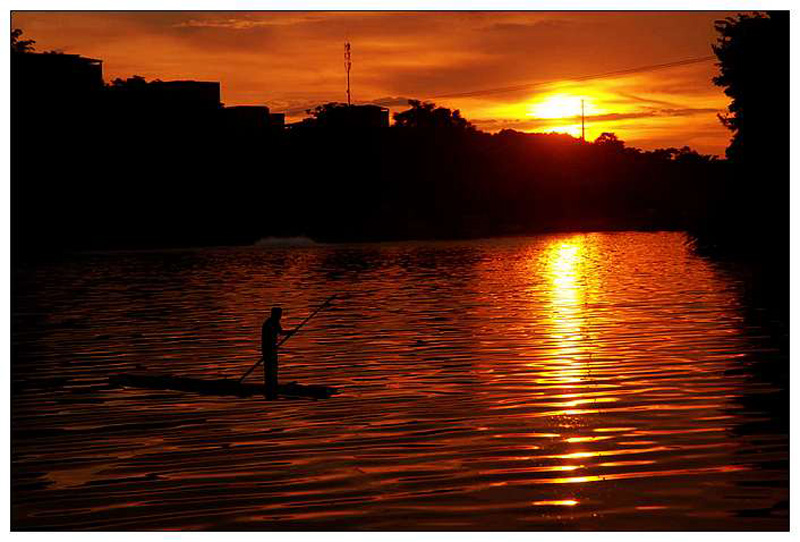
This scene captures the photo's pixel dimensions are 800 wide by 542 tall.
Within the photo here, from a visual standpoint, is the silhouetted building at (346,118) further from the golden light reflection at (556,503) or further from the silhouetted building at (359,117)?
the golden light reflection at (556,503)

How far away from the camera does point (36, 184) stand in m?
112

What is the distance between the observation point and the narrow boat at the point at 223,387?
18.8 metres

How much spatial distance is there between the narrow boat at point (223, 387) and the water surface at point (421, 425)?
26 centimetres

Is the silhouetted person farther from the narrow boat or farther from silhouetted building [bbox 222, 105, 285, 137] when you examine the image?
silhouetted building [bbox 222, 105, 285, 137]

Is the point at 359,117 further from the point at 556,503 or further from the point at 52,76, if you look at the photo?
the point at 556,503

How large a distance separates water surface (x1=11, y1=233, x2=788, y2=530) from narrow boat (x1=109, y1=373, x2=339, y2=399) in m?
0.26

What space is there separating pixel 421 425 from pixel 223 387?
12.3 ft

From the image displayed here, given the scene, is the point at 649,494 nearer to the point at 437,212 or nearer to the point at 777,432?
the point at 777,432

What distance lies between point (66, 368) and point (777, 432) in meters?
14.9

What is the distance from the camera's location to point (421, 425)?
17.3m

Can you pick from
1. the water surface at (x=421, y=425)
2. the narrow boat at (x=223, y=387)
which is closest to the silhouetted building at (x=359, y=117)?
the water surface at (x=421, y=425)

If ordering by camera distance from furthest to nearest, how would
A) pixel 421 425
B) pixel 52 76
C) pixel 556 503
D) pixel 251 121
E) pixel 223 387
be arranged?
pixel 251 121, pixel 52 76, pixel 223 387, pixel 421 425, pixel 556 503

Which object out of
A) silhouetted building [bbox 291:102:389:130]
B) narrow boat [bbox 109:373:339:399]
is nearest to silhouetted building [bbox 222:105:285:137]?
silhouetted building [bbox 291:102:389:130]

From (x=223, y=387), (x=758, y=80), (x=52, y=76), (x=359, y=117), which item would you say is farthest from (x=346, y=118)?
(x=223, y=387)
